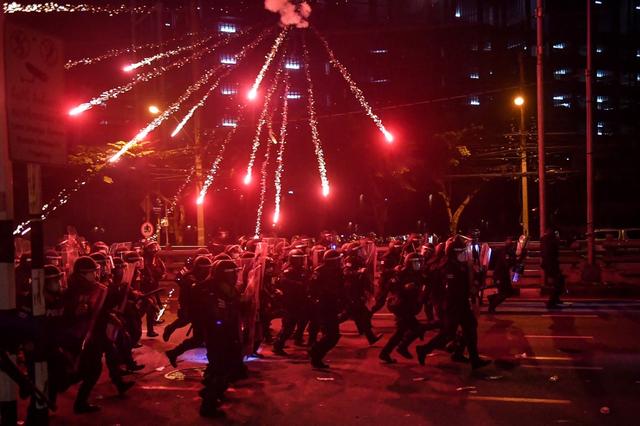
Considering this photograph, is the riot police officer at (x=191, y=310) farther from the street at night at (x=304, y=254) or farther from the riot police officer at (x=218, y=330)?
the riot police officer at (x=218, y=330)

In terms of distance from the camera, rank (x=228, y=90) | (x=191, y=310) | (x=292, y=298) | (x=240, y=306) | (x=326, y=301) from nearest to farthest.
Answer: (x=240, y=306) → (x=191, y=310) → (x=326, y=301) → (x=292, y=298) → (x=228, y=90)

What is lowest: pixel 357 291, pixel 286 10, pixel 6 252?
pixel 357 291

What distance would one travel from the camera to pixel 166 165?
29234 millimetres

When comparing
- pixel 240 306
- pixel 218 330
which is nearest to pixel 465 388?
pixel 240 306

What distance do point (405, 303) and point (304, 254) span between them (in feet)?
7.83

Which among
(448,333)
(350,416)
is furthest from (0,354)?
(448,333)

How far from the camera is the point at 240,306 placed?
765 cm

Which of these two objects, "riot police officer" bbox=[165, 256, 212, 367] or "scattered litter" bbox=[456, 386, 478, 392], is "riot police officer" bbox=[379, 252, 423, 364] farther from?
"riot police officer" bbox=[165, 256, 212, 367]

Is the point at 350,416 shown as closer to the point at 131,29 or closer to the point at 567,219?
the point at 131,29

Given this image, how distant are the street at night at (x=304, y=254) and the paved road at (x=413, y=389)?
0.05 metres

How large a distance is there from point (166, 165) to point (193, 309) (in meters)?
22.0

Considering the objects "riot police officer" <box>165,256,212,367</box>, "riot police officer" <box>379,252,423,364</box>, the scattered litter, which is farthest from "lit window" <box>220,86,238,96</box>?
the scattered litter

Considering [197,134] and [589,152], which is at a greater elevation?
[197,134]

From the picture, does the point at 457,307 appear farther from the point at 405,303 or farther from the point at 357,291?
the point at 357,291
